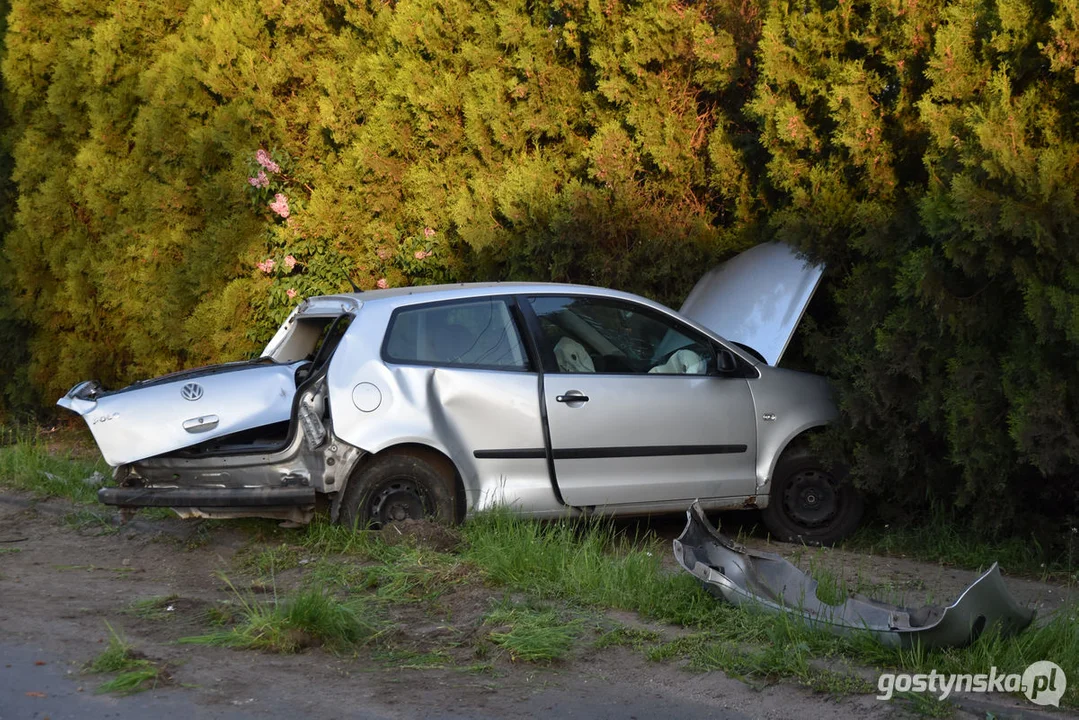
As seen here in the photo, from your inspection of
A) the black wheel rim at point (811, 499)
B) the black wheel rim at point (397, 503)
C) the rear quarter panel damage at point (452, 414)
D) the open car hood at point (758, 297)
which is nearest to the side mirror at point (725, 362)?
the open car hood at point (758, 297)

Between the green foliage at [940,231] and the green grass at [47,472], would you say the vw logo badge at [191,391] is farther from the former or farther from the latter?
the green foliage at [940,231]

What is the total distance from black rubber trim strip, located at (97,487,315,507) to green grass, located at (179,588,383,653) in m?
1.22

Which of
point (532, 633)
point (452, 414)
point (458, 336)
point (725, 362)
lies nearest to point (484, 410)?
point (452, 414)

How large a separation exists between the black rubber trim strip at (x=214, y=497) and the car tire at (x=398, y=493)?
10.4 inches

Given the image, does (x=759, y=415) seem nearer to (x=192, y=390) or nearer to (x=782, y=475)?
(x=782, y=475)

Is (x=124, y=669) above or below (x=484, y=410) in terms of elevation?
below

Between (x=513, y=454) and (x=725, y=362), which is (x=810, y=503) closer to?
(x=725, y=362)

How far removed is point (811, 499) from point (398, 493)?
2667 mm

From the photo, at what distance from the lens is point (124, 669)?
181 inches

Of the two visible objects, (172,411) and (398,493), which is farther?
(398,493)

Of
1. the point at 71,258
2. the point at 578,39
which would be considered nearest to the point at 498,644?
the point at 578,39

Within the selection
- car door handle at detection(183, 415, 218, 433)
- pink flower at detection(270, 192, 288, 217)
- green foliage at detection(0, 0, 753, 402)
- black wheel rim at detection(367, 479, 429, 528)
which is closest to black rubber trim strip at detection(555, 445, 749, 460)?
black wheel rim at detection(367, 479, 429, 528)

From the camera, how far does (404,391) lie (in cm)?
659

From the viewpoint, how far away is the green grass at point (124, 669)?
4.39m
